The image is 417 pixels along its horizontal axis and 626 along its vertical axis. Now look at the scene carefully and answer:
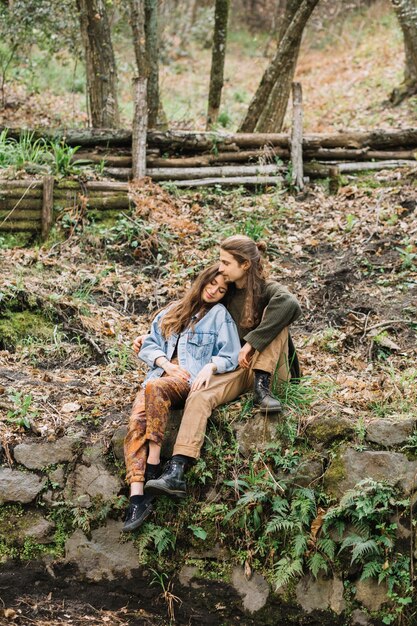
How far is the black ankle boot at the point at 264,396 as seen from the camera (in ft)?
15.2

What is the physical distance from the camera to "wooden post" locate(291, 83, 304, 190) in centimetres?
918

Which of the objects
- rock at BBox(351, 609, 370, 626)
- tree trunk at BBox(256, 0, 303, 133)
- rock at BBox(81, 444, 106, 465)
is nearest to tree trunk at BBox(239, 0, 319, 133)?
tree trunk at BBox(256, 0, 303, 133)

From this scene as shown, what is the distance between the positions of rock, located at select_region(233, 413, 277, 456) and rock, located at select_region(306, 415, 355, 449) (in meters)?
0.26

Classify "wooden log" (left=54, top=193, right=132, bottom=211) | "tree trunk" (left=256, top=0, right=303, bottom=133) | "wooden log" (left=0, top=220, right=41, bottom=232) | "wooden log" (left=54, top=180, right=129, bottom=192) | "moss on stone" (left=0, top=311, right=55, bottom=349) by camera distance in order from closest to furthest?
"moss on stone" (left=0, top=311, right=55, bottom=349), "wooden log" (left=0, top=220, right=41, bottom=232), "wooden log" (left=54, top=193, right=132, bottom=211), "wooden log" (left=54, top=180, right=129, bottom=192), "tree trunk" (left=256, top=0, right=303, bottom=133)

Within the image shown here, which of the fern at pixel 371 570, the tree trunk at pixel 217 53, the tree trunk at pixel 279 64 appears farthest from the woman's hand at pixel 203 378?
the tree trunk at pixel 217 53

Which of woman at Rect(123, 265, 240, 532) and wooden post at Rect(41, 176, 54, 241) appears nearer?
woman at Rect(123, 265, 240, 532)

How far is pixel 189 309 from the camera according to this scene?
4934 millimetres

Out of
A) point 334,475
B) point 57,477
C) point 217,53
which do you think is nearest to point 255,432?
point 334,475

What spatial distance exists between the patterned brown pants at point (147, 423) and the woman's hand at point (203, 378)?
117 millimetres

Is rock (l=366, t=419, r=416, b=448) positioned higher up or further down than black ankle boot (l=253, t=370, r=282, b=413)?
further down

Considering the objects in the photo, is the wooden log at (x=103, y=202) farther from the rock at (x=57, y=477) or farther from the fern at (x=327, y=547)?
the fern at (x=327, y=547)

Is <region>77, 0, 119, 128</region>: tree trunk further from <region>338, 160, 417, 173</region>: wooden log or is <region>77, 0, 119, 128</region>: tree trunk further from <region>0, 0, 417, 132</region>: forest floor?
<region>338, 160, 417, 173</region>: wooden log

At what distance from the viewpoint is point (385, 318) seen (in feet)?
21.1

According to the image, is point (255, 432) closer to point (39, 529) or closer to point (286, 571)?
point (286, 571)
